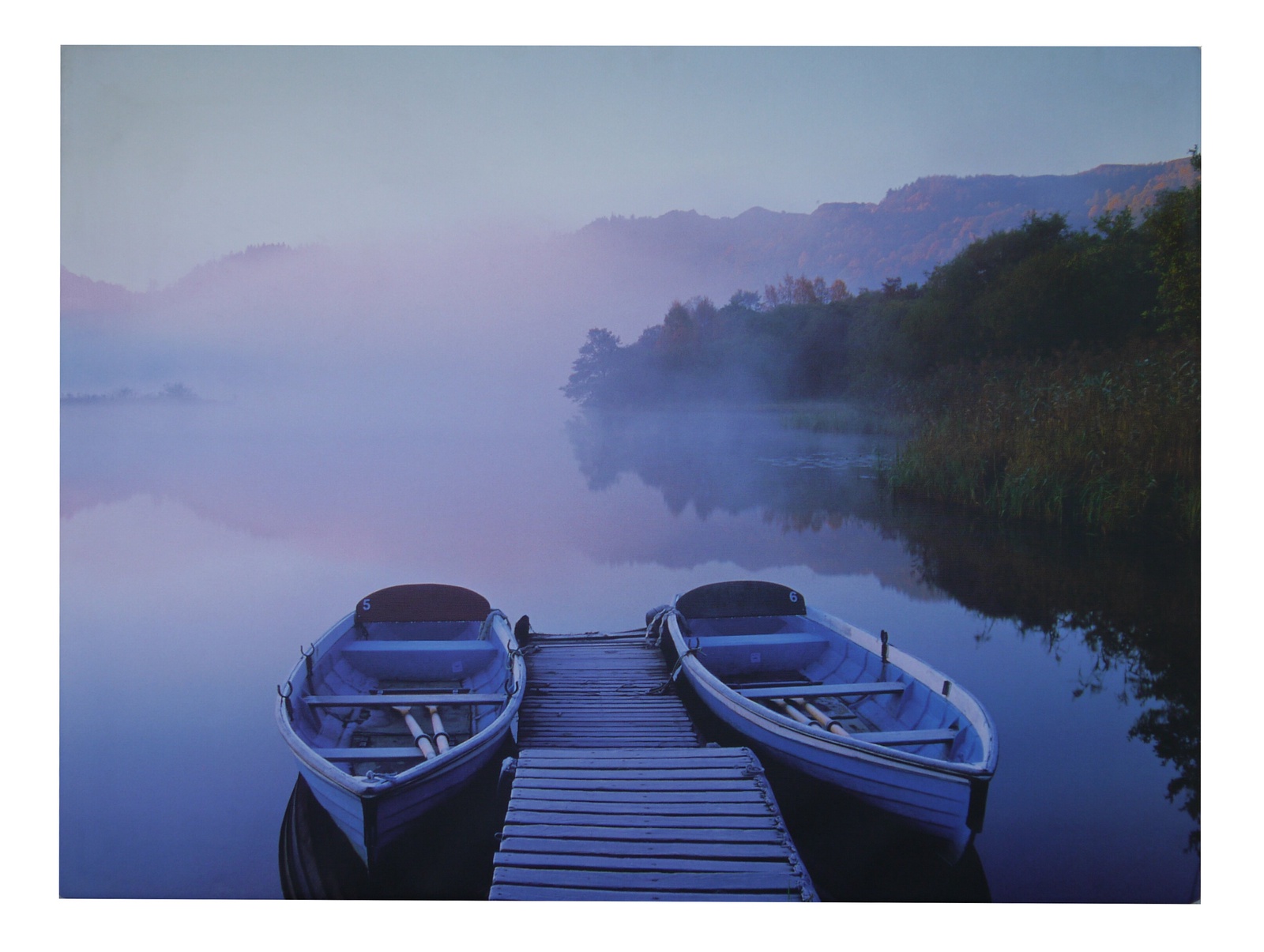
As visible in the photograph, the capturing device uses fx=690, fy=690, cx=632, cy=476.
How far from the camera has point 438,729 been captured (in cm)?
262

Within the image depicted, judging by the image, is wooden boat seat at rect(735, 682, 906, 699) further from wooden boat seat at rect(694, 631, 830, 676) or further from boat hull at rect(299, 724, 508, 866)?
boat hull at rect(299, 724, 508, 866)

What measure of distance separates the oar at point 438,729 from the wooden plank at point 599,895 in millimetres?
459

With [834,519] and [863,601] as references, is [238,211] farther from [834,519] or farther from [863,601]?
[863,601]

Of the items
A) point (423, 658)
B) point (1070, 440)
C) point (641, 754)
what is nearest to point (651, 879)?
point (641, 754)

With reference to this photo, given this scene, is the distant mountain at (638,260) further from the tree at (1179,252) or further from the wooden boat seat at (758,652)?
the wooden boat seat at (758,652)

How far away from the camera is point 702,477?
143 inches

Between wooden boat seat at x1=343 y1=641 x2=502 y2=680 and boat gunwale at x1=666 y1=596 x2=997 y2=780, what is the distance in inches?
37.6

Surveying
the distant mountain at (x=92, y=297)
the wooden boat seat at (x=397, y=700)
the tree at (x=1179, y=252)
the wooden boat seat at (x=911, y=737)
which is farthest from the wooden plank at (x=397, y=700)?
the tree at (x=1179, y=252)

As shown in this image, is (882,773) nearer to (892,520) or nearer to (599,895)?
(599,895)

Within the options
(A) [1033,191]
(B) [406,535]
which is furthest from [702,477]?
(A) [1033,191]

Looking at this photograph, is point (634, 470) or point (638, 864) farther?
point (634, 470)

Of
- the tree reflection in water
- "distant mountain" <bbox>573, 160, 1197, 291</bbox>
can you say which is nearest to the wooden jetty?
the tree reflection in water

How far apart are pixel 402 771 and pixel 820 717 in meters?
1.57

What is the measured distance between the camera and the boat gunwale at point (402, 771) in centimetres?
199
